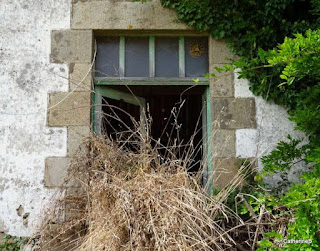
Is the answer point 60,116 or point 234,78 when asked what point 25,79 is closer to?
point 60,116

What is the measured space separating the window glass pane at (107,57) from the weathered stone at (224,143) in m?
1.17

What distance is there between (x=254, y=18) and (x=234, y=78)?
610 millimetres

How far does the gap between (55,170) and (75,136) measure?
1.20 ft

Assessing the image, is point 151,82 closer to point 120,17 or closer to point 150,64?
point 150,64

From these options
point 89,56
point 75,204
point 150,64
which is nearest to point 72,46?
point 89,56

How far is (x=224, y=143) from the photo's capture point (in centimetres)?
445

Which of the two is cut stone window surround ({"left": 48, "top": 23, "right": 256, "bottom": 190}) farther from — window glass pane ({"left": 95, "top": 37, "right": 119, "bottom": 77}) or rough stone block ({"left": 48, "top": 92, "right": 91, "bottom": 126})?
window glass pane ({"left": 95, "top": 37, "right": 119, "bottom": 77})

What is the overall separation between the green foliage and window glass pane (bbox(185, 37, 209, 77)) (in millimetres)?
2235

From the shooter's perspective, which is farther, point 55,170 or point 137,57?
point 137,57

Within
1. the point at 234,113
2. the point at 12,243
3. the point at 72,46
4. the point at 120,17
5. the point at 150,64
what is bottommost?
the point at 12,243

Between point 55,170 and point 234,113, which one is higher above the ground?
point 234,113

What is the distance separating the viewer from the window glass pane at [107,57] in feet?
15.4

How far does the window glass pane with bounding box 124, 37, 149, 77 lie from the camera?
470 centimetres

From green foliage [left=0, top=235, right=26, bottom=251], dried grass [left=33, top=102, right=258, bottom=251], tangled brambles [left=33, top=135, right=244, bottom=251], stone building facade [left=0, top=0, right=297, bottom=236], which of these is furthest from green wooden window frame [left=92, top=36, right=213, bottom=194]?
green foliage [left=0, top=235, right=26, bottom=251]
